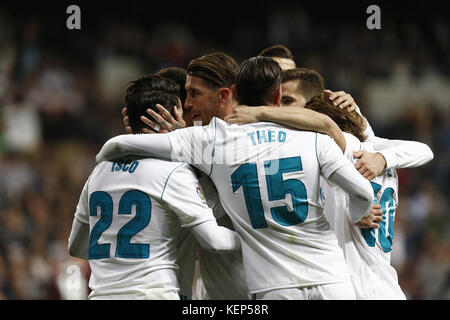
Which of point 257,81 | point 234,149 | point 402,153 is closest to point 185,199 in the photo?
point 234,149

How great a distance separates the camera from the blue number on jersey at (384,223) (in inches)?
138

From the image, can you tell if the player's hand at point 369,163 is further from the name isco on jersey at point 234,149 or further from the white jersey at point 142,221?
the white jersey at point 142,221

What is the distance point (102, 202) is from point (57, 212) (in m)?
6.09

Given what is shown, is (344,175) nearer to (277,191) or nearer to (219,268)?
(277,191)

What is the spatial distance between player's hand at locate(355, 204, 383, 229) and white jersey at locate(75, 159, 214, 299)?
82cm

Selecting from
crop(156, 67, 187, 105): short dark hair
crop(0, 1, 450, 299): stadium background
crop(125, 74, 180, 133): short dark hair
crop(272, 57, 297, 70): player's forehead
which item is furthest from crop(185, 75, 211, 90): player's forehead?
crop(0, 1, 450, 299): stadium background

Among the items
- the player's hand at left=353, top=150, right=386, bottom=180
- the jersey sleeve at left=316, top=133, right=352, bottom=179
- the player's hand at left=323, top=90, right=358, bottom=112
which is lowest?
the player's hand at left=353, top=150, right=386, bottom=180

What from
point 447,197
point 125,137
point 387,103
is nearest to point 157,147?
point 125,137

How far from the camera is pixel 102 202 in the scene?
3.23m

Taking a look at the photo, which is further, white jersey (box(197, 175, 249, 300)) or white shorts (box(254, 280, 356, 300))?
white jersey (box(197, 175, 249, 300))

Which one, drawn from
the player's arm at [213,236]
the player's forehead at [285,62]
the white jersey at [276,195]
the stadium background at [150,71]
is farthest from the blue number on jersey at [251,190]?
the stadium background at [150,71]

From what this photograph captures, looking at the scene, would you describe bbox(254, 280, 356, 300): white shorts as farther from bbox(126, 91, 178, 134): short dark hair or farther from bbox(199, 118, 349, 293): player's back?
bbox(126, 91, 178, 134): short dark hair

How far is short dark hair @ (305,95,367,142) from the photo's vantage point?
12.2 feet

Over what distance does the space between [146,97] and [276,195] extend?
2.87 ft
